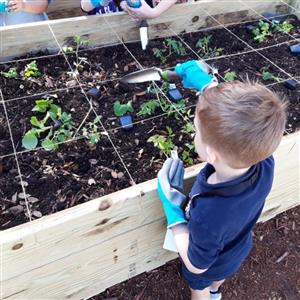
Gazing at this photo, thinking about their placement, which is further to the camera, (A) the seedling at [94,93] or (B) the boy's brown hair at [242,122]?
(A) the seedling at [94,93]

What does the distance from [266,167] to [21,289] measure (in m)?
0.85

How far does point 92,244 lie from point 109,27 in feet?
4.13

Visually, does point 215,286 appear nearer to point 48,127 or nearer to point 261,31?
point 48,127

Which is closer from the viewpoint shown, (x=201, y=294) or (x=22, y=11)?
(x=201, y=294)

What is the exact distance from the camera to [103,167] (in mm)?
1548

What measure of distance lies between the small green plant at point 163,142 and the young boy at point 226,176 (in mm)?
302

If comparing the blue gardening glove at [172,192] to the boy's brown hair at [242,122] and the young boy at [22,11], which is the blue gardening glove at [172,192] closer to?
the boy's brown hair at [242,122]

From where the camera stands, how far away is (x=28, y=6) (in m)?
2.18

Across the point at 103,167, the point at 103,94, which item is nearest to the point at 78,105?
the point at 103,94

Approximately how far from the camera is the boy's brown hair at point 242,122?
96cm

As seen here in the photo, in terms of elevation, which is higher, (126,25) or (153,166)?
(126,25)

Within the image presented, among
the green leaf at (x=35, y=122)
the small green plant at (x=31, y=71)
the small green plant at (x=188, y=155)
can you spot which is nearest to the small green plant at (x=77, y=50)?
the small green plant at (x=31, y=71)

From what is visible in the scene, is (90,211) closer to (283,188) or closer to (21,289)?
(21,289)

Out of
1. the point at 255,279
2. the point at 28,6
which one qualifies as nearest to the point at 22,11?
the point at 28,6
